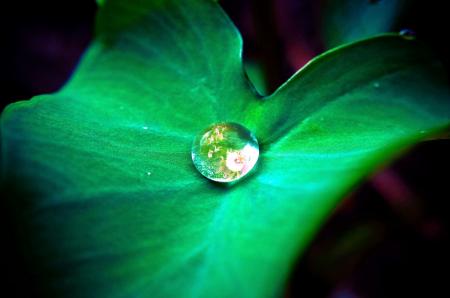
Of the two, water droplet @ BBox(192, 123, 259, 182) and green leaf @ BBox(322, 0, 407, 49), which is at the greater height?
water droplet @ BBox(192, 123, 259, 182)

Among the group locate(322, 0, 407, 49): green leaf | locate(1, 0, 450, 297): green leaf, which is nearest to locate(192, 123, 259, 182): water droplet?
locate(1, 0, 450, 297): green leaf

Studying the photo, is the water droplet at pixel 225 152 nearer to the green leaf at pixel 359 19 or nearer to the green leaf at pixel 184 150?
the green leaf at pixel 184 150

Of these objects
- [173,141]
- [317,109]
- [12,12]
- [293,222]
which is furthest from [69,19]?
[293,222]

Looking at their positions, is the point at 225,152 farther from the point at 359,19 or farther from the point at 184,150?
the point at 359,19

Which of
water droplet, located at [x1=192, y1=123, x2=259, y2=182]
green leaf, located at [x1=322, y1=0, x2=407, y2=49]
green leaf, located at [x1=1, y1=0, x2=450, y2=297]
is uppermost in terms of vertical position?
green leaf, located at [x1=1, y1=0, x2=450, y2=297]

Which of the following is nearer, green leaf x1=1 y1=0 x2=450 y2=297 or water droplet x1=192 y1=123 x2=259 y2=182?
green leaf x1=1 y1=0 x2=450 y2=297

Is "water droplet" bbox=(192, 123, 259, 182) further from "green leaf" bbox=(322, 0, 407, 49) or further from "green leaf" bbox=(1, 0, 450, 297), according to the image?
"green leaf" bbox=(322, 0, 407, 49)
